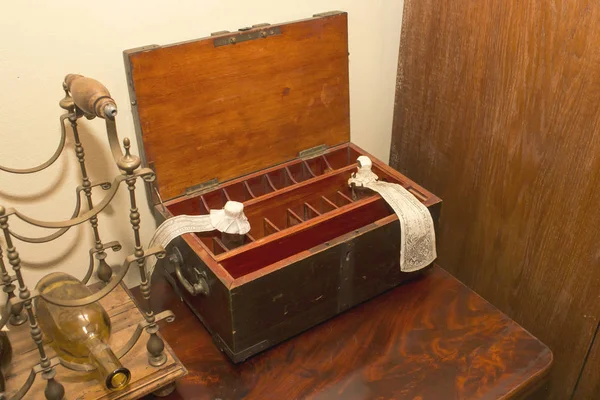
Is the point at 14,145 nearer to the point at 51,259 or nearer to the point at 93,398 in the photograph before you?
the point at 51,259

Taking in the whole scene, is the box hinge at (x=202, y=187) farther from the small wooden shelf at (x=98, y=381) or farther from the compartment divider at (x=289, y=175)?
Result: the small wooden shelf at (x=98, y=381)

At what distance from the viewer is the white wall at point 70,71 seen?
0.96 metres

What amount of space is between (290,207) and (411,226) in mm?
262

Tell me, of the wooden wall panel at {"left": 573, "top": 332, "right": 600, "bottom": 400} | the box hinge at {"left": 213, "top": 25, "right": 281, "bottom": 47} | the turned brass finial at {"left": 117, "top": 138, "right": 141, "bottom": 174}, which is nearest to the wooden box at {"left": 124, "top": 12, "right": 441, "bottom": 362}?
the box hinge at {"left": 213, "top": 25, "right": 281, "bottom": 47}

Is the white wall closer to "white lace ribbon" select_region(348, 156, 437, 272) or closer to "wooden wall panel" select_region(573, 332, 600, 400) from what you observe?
"white lace ribbon" select_region(348, 156, 437, 272)

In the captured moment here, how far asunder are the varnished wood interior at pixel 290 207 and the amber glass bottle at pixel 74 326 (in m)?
0.23

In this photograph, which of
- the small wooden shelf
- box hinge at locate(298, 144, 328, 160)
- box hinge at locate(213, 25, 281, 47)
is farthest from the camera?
box hinge at locate(298, 144, 328, 160)

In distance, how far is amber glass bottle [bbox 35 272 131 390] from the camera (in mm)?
→ 853

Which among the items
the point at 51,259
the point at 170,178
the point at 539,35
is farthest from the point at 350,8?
the point at 51,259

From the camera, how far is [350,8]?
4.33 ft

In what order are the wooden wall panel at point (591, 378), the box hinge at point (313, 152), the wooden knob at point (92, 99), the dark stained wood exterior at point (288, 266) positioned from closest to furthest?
the wooden knob at point (92, 99), the dark stained wood exterior at point (288, 266), the wooden wall panel at point (591, 378), the box hinge at point (313, 152)

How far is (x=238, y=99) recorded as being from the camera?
3.88ft

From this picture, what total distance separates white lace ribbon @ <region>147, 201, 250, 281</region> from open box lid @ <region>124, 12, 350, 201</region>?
96mm

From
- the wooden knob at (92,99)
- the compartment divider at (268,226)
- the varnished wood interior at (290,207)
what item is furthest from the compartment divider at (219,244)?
the wooden knob at (92,99)
